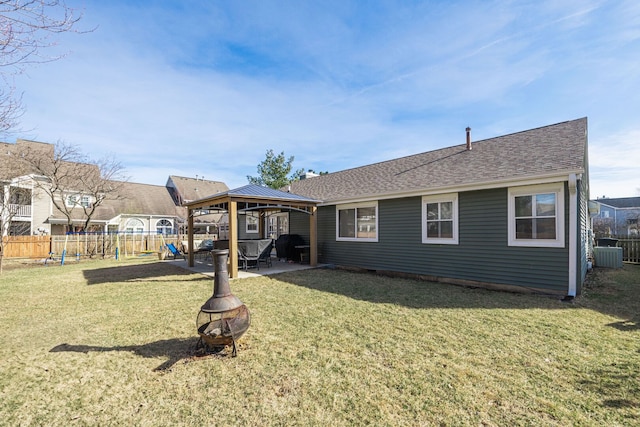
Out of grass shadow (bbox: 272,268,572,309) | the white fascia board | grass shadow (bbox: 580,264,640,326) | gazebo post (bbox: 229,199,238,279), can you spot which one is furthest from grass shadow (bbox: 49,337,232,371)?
the white fascia board

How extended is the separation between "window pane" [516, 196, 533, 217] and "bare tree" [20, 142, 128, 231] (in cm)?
2124

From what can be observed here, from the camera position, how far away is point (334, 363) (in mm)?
3355

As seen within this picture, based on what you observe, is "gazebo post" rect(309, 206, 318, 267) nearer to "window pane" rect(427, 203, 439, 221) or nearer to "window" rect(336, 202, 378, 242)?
"window" rect(336, 202, 378, 242)

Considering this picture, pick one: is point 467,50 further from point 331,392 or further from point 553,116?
point 331,392

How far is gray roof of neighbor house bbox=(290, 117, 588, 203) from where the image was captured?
6.82m

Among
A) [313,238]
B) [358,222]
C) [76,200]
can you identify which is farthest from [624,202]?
[76,200]

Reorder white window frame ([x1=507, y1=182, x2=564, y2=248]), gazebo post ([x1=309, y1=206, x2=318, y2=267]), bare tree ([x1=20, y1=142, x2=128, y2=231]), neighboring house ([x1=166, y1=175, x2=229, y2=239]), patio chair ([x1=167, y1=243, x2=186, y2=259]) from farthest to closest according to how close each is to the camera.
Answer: neighboring house ([x1=166, y1=175, x2=229, y2=239]), bare tree ([x1=20, y1=142, x2=128, y2=231]), patio chair ([x1=167, y1=243, x2=186, y2=259]), gazebo post ([x1=309, y1=206, x2=318, y2=267]), white window frame ([x1=507, y1=182, x2=564, y2=248])

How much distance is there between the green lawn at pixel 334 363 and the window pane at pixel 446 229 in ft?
7.09

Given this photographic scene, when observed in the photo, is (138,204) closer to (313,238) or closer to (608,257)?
(313,238)

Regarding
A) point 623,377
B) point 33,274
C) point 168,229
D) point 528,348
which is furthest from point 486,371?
point 168,229

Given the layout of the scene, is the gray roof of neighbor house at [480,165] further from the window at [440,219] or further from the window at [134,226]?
the window at [134,226]

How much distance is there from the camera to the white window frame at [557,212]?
6.36 m

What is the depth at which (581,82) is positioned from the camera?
8.70 metres

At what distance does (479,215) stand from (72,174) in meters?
24.9
